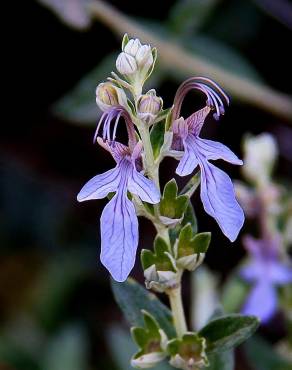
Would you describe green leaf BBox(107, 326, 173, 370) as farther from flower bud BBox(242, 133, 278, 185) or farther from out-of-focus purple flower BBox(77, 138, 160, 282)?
out-of-focus purple flower BBox(77, 138, 160, 282)

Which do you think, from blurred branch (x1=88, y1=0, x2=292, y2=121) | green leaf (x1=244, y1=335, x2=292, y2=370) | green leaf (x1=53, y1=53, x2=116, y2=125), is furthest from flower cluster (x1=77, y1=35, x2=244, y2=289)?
blurred branch (x1=88, y1=0, x2=292, y2=121)

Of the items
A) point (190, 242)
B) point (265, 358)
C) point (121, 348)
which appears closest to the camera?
point (190, 242)

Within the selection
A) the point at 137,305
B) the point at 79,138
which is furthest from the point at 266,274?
the point at 79,138

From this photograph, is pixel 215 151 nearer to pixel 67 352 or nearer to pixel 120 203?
pixel 120 203

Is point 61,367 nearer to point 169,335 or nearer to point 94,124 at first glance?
point 94,124

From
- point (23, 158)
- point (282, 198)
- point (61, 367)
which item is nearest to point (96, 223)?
point (23, 158)

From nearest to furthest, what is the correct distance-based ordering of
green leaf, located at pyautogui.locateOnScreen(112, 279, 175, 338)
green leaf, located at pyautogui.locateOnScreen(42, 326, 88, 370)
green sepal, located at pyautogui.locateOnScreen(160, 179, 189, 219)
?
green sepal, located at pyautogui.locateOnScreen(160, 179, 189, 219)
green leaf, located at pyautogui.locateOnScreen(112, 279, 175, 338)
green leaf, located at pyautogui.locateOnScreen(42, 326, 88, 370)
